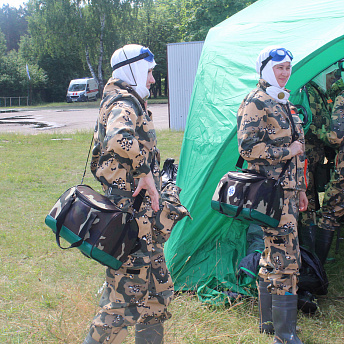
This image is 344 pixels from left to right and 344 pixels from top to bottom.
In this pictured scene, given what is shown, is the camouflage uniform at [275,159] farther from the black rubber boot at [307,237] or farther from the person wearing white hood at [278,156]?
the black rubber boot at [307,237]

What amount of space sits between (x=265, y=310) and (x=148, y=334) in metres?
0.93

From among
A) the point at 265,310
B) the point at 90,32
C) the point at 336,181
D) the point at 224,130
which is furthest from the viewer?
the point at 90,32

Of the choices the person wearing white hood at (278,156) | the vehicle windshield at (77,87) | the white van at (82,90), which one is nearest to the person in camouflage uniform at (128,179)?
the person wearing white hood at (278,156)

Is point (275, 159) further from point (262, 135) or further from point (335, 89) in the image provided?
point (335, 89)

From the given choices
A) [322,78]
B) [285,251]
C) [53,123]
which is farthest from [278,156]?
[53,123]

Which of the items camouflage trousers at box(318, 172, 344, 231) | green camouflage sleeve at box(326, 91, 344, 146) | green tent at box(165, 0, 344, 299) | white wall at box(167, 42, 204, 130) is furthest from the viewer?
white wall at box(167, 42, 204, 130)

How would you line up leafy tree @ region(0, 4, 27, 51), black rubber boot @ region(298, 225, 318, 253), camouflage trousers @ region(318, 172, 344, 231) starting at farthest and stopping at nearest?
leafy tree @ region(0, 4, 27, 51), black rubber boot @ region(298, 225, 318, 253), camouflage trousers @ region(318, 172, 344, 231)

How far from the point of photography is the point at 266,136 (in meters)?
2.79

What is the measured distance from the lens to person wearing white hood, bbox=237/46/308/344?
9.10 feet

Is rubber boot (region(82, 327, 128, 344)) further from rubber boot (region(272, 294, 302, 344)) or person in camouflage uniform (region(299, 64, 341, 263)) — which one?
person in camouflage uniform (region(299, 64, 341, 263))

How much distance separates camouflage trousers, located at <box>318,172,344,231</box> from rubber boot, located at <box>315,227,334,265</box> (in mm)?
47

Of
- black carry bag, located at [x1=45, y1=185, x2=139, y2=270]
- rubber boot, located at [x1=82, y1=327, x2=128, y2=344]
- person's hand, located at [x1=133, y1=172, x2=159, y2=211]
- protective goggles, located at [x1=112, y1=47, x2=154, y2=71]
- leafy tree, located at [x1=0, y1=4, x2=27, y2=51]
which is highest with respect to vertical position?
leafy tree, located at [x1=0, y1=4, x2=27, y2=51]

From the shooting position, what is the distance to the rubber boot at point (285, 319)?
9.10 ft

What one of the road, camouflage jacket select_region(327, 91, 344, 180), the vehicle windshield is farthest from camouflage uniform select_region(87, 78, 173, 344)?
the vehicle windshield
